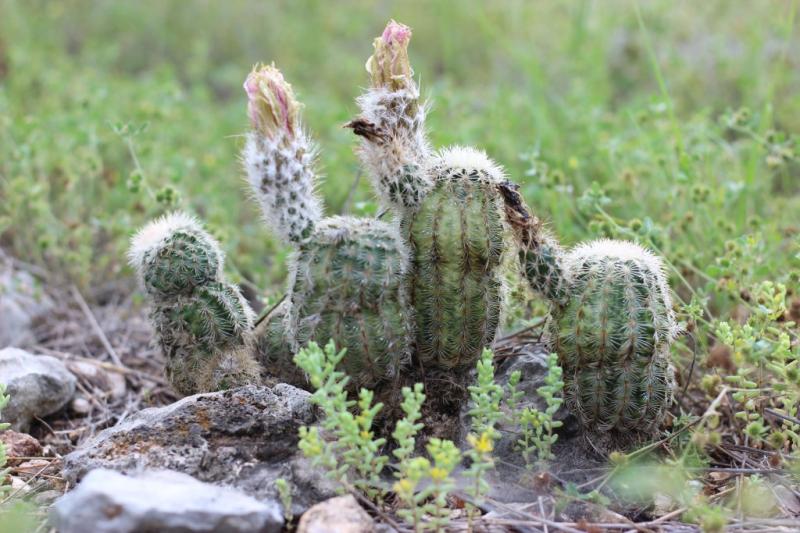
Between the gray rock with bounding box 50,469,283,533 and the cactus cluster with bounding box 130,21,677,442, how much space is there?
0.60m

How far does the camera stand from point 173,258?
9.30 feet

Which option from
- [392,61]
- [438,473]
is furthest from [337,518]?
[392,61]

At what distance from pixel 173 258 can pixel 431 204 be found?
2.84ft

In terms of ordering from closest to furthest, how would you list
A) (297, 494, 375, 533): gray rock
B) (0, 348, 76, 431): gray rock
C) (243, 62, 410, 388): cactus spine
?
(297, 494, 375, 533): gray rock < (243, 62, 410, 388): cactus spine < (0, 348, 76, 431): gray rock

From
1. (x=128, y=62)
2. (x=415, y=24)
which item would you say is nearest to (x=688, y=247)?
(x=415, y=24)

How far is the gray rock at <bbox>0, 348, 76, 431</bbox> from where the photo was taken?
125 inches

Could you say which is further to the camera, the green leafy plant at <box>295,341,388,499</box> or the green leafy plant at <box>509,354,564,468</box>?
the green leafy plant at <box>509,354,564,468</box>

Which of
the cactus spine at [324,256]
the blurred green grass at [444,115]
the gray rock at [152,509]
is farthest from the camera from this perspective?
the blurred green grass at [444,115]

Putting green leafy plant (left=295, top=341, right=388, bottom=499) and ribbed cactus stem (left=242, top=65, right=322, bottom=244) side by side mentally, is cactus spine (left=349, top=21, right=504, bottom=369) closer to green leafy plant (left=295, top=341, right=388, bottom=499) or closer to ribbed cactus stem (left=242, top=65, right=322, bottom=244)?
ribbed cactus stem (left=242, top=65, right=322, bottom=244)

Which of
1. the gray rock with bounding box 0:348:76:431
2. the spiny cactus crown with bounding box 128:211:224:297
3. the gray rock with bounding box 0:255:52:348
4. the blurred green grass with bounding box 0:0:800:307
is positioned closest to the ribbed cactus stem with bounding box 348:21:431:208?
the spiny cactus crown with bounding box 128:211:224:297

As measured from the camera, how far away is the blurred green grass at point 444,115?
411cm

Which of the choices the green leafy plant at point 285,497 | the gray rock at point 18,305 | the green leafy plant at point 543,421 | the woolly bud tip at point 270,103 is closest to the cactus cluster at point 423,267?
the woolly bud tip at point 270,103

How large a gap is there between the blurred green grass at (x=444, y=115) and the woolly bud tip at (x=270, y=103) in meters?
0.96

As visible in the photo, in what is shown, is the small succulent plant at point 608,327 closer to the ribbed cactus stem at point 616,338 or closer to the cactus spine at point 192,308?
the ribbed cactus stem at point 616,338
